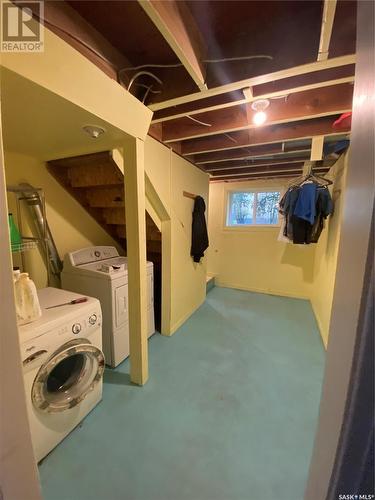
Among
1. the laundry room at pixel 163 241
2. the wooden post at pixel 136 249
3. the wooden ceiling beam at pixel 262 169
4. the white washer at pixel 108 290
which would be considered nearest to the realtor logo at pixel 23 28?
the laundry room at pixel 163 241

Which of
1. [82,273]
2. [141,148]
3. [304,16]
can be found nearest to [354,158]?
[304,16]

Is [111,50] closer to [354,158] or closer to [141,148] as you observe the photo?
[141,148]

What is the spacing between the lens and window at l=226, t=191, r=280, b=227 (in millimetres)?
4055

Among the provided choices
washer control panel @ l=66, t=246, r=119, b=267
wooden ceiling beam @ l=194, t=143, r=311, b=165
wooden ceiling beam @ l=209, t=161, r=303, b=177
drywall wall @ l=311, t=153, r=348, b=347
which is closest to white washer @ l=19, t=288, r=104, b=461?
washer control panel @ l=66, t=246, r=119, b=267

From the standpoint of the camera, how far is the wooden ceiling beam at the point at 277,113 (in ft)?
4.92

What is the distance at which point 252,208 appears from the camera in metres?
4.23

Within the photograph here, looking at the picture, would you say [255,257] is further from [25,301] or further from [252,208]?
[25,301]

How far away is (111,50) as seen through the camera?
3.73 feet

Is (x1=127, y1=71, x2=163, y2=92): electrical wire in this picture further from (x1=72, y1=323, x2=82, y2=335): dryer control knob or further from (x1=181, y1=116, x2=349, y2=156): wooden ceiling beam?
(x1=72, y1=323, x2=82, y2=335): dryer control knob

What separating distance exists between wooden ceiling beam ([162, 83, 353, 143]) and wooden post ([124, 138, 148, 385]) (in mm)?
699

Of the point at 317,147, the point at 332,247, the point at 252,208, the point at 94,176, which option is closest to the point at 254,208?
the point at 252,208

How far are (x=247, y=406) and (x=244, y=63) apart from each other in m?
2.35

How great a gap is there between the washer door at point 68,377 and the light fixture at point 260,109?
81.0 inches

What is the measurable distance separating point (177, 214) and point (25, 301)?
1.74 m
